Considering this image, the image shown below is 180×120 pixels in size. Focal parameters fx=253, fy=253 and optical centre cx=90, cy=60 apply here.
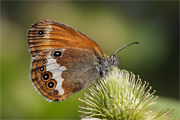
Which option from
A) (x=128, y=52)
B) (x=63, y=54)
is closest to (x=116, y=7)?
(x=128, y=52)

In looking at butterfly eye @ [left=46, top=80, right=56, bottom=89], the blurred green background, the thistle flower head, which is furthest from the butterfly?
the blurred green background

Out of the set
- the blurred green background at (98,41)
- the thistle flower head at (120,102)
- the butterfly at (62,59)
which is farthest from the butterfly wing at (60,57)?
the blurred green background at (98,41)

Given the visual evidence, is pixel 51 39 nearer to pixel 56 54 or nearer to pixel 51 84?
pixel 56 54

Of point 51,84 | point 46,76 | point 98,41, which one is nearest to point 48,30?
point 46,76

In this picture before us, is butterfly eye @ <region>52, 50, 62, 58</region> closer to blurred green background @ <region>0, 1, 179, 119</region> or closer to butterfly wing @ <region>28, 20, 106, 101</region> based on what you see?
butterfly wing @ <region>28, 20, 106, 101</region>

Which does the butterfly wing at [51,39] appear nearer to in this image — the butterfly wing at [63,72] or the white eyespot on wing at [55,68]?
the butterfly wing at [63,72]

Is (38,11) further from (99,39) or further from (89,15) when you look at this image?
(99,39)
